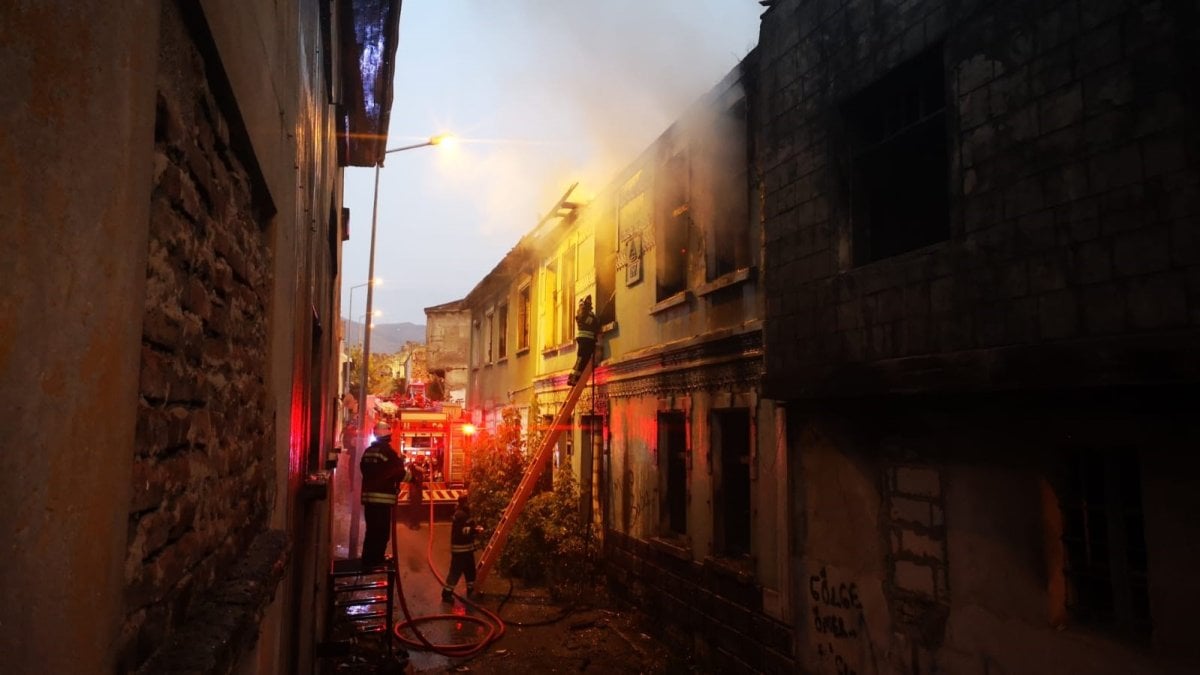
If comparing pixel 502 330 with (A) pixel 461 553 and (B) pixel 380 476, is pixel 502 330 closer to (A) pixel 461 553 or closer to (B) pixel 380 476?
(A) pixel 461 553

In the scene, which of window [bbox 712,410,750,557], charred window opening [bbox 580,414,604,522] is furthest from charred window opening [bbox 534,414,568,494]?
window [bbox 712,410,750,557]

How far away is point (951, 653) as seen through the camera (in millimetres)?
5078

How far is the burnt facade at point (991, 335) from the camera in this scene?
3832 mm

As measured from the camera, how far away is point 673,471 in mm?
10188

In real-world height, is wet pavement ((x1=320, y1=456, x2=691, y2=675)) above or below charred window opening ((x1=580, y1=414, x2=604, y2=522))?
below

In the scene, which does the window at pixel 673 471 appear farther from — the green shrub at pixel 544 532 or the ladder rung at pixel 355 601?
the ladder rung at pixel 355 601

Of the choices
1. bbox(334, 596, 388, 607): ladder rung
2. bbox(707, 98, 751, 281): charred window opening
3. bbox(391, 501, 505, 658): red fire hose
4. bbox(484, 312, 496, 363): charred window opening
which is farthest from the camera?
bbox(484, 312, 496, 363): charred window opening

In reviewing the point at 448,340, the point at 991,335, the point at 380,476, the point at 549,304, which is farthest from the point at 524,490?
the point at 448,340

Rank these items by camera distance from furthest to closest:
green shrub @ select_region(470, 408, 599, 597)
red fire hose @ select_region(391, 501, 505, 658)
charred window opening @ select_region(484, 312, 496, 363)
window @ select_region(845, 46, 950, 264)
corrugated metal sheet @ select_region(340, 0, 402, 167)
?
1. charred window opening @ select_region(484, 312, 496, 363)
2. green shrub @ select_region(470, 408, 599, 597)
3. red fire hose @ select_region(391, 501, 505, 658)
4. corrugated metal sheet @ select_region(340, 0, 402, 167)
5. window @ select_region(845, 46, 950, 264)

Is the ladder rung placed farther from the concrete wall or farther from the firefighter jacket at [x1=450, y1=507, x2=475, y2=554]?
the concrete wall

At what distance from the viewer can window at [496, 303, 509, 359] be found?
2066 centimetres

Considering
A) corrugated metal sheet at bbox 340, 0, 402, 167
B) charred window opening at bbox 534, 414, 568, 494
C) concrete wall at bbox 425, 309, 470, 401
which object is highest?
corrugated metal sheet at bbox 340, 0, 402, 167

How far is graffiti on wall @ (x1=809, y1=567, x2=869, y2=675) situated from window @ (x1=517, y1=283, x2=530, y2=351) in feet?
40.8

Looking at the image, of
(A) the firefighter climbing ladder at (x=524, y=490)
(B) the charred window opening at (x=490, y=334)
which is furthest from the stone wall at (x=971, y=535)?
(B) the charred window opening at (x=490, y=334)
